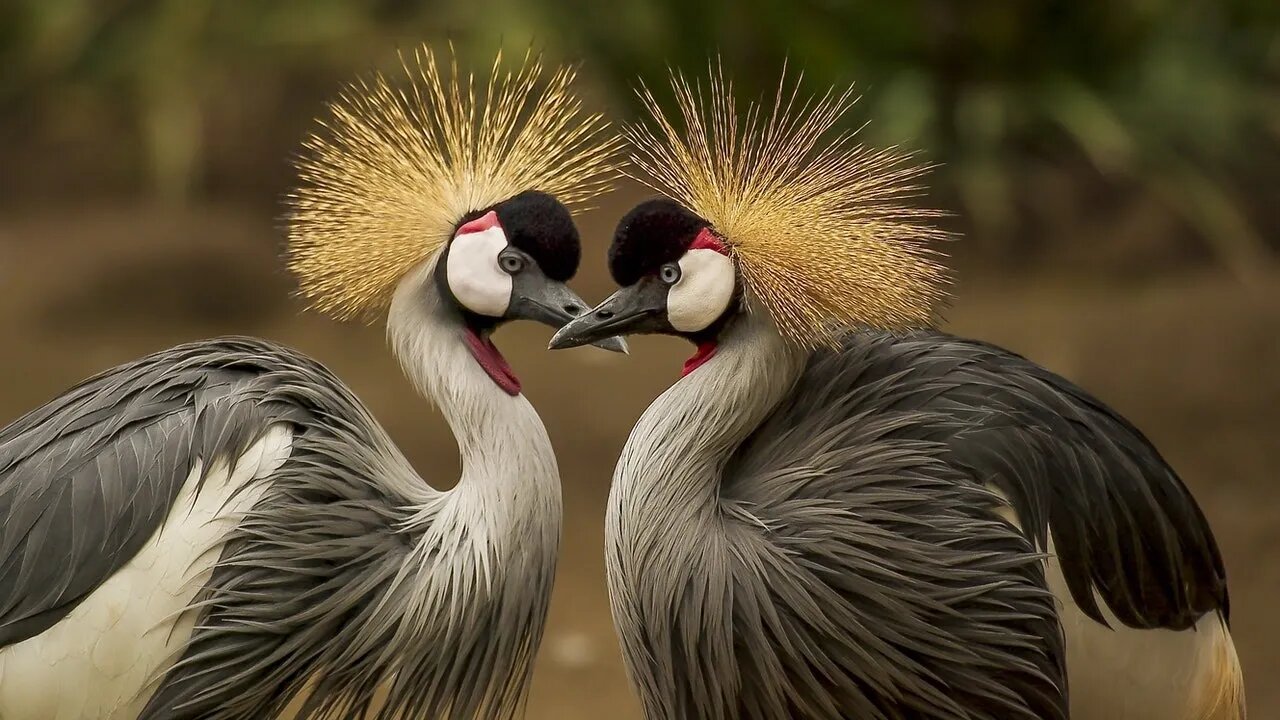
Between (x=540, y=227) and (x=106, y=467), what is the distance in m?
0.55

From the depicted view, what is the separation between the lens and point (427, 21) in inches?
191

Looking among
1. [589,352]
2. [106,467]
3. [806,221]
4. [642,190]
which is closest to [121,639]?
[106,467]

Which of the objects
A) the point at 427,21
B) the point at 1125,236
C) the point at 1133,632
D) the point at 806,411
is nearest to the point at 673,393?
the point at 806,411

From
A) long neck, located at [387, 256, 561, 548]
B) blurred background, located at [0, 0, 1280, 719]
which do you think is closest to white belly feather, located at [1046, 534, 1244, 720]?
long neck, located at [387, 256, 561, 548]

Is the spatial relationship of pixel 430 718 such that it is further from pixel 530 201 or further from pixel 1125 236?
pixel 1125 236

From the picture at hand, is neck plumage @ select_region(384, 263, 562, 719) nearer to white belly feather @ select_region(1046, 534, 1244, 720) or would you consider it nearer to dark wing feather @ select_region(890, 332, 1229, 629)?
dark wing feather @ select_region(890, 332, 1229, 629)

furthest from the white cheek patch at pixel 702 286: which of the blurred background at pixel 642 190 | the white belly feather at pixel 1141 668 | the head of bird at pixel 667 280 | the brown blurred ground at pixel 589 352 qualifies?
the blurred background at pixel 642 190

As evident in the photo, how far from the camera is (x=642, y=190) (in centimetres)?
442

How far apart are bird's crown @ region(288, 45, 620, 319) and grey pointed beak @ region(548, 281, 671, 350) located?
19 cm

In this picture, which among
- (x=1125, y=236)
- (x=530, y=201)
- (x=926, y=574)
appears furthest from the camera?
(x=1125, y=236)

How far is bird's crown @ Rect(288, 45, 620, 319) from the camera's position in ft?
6.08

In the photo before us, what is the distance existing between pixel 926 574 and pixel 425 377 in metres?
0.62

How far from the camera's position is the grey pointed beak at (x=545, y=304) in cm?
182

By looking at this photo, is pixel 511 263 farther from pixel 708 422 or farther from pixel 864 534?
pixel 864 534
